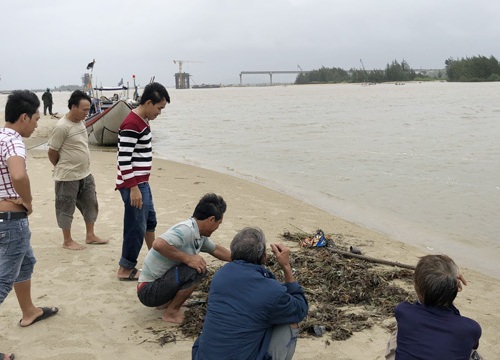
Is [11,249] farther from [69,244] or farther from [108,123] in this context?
[108,123]

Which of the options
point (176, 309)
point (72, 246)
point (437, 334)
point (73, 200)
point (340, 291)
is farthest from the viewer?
point (72, 246)

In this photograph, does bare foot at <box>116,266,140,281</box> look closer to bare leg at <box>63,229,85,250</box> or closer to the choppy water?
bare leg at <box>63,229,85,250</box>

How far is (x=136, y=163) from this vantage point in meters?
4.06

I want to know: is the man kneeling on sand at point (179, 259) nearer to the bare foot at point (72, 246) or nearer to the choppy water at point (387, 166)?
the bare foot at point (72, 246)

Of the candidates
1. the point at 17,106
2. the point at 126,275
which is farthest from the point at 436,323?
the point at 126,275

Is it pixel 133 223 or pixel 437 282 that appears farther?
pixel 133 223

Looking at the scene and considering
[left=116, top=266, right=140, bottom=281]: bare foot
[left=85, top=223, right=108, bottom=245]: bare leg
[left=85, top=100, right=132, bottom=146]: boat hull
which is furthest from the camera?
[left=85, top=100, right=132, bottom=146]: boat hull

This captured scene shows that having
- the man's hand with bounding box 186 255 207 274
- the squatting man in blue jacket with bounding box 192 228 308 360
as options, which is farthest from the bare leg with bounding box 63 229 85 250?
the squatting man in blue jacket with bounding box 192 228 308 360

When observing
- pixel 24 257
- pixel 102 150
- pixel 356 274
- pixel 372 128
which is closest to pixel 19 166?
pixel 24 257

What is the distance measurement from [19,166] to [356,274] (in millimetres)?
2829

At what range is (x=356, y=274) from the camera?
4.33m

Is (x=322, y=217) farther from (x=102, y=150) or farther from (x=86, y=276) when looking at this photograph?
(x=102, y=150)

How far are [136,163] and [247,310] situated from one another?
2.08m

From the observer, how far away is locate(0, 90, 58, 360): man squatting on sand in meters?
2.84
